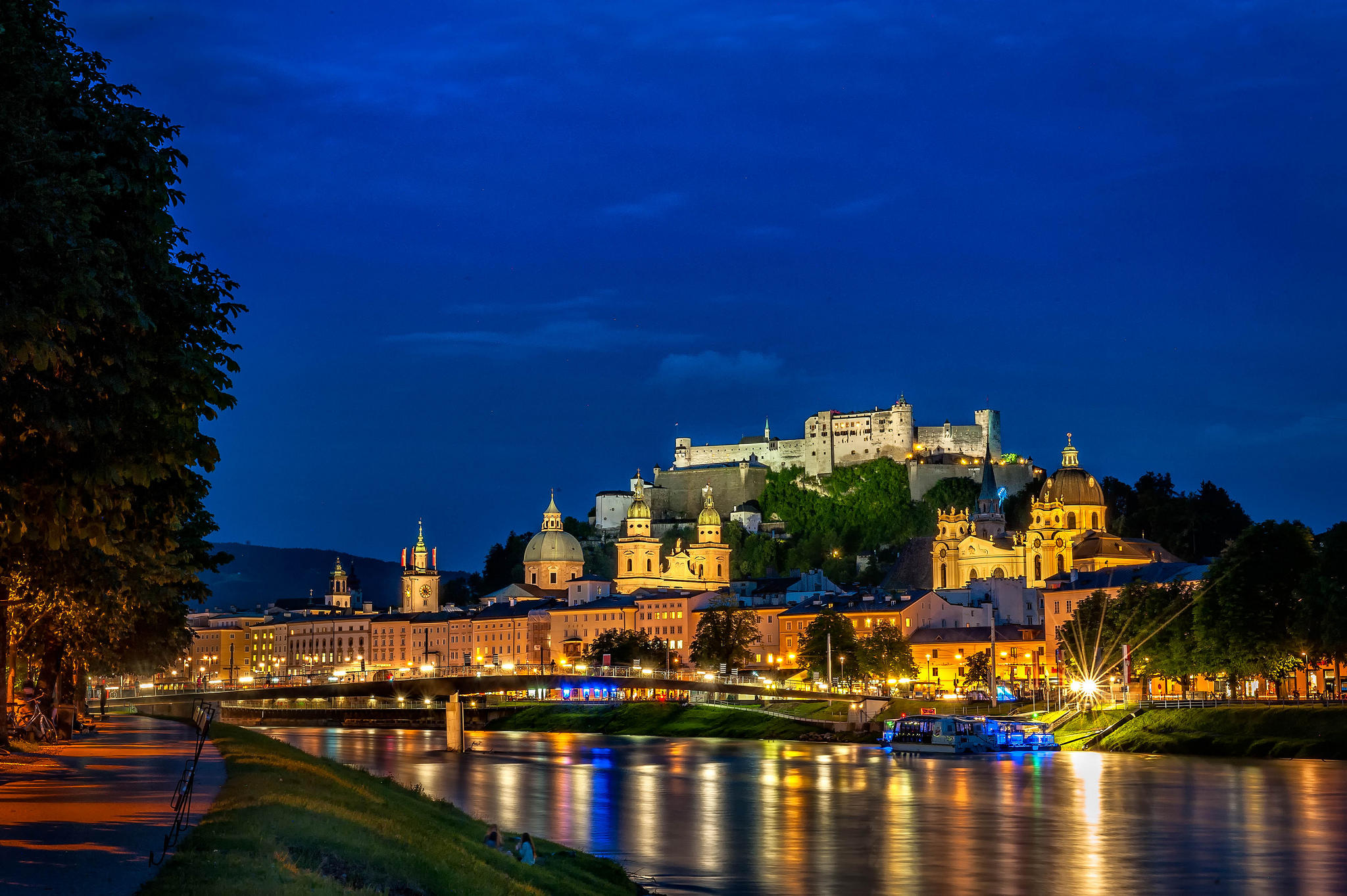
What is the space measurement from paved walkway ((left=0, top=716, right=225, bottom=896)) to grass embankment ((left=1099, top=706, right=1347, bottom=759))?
3689cm

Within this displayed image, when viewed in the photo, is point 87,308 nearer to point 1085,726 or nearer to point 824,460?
point 1085,726

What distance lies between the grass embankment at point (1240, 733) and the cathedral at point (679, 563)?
3996 inches

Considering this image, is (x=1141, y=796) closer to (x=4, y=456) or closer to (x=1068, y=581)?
(x=4, y=456)

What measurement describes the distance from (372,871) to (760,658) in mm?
123322

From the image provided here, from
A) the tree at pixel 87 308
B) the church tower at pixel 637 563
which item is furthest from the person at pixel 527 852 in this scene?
the church tower at pixel 637 563

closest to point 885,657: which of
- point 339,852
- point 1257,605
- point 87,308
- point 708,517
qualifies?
point 1257,605

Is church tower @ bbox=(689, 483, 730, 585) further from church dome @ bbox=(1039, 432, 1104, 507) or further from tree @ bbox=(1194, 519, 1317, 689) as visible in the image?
tree @ bbox=(1194, 519, 1317, 689)

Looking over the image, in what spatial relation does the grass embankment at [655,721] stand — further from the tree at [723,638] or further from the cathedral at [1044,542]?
the cathedral at [1044,542]

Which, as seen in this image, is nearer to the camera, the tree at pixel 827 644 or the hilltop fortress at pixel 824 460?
the tree at pixel 827 644

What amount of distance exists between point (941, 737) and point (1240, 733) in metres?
14.7

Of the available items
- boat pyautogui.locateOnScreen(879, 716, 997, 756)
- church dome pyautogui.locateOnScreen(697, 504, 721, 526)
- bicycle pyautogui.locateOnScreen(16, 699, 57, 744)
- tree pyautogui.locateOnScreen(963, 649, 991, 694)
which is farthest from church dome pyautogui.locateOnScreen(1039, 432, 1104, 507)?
bicycle pyautogui.locateOnScreen(16, 699, 57, 744)

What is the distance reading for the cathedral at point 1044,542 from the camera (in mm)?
131625

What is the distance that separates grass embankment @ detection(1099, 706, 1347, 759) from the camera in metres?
56.1

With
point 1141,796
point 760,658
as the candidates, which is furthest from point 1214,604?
point 760,658
